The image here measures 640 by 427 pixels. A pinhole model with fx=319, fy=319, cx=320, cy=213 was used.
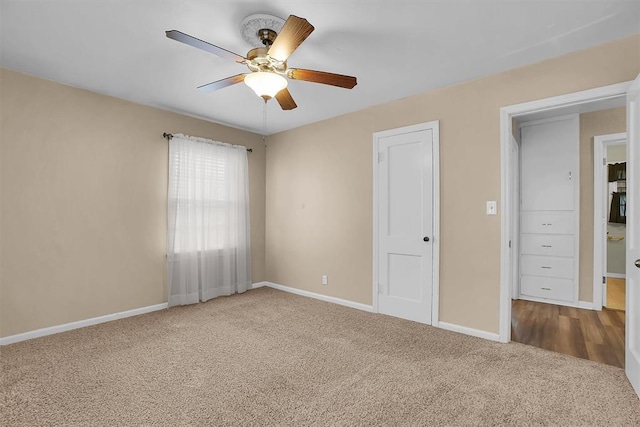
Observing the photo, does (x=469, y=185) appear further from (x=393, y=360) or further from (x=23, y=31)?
(x=23, y=31)

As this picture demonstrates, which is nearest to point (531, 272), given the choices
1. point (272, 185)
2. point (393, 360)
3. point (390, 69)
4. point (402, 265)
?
point (402, 265)

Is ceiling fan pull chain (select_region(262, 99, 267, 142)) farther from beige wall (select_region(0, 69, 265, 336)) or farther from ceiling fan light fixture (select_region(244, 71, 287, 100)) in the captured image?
ceiling fan light fixture (select_region(244, 71, 287, 100))

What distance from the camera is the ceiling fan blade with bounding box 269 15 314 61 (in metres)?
1.67

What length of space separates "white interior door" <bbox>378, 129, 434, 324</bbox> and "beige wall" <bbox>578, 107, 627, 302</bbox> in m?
2.24

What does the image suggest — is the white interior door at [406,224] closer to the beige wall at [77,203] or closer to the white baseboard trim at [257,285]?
the white baseboard trim at [257,285]

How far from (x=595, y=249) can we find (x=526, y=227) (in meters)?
0.78

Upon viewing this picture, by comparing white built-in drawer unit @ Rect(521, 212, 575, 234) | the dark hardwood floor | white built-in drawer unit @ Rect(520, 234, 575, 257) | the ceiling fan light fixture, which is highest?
the ceiling fan light fixture

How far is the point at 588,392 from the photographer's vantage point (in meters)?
2.11

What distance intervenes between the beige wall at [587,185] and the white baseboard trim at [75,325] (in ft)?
17.2

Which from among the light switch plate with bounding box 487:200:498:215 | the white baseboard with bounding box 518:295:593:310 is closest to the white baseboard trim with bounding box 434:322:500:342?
the light switch plate with bounding box 487:200:498:215

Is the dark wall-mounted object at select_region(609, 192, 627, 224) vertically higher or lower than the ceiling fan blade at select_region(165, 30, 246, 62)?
lower

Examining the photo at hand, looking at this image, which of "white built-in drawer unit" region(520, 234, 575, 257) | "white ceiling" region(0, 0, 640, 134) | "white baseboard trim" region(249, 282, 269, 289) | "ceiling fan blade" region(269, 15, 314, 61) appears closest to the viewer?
"ceiling fan blade" region(269, 15, 314, 61)

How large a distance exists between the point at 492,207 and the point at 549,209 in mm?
1966

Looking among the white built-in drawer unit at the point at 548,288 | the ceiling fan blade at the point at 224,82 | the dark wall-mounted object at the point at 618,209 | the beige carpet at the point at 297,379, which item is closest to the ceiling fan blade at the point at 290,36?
the ceiling fan blade at the point at 224,82
